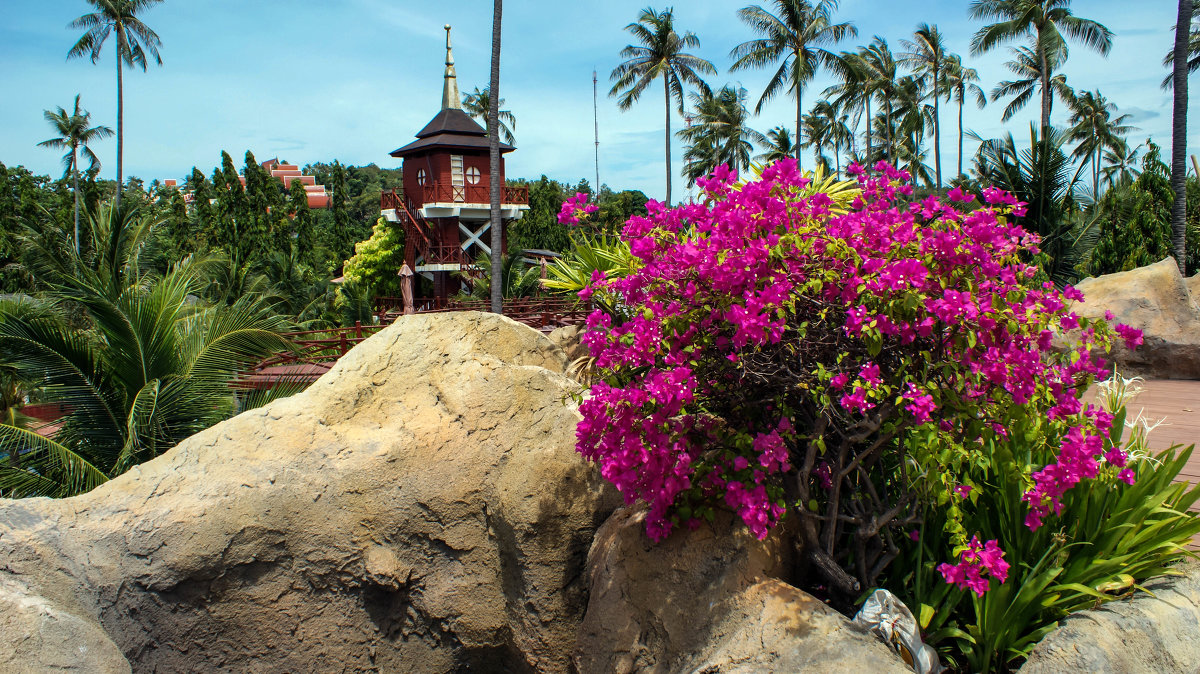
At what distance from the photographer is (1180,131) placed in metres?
13.6

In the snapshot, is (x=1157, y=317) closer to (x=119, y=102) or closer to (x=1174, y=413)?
→ (x=1174, y=413)

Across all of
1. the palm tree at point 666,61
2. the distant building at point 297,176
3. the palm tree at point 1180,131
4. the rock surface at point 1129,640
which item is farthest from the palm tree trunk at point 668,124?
the distant building at point 297,176

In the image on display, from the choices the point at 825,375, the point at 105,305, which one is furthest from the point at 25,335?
the point at 825,375

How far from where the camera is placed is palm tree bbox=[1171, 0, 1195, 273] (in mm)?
12953

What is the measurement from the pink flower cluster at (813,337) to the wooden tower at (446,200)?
26.5 metres

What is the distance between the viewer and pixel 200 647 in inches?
194

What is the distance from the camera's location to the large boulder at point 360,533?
472 centimetres

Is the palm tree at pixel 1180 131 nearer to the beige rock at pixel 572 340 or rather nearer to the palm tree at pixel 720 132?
the beige rock at pixel 572 340

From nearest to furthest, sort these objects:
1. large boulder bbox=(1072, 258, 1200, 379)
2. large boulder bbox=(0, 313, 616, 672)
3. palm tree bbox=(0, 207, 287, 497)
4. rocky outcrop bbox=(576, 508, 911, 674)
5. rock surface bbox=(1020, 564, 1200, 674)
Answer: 1. rock surface bbox=(1020, 564, 1200, 674)
2. rocky outcrop bbox=(576, 508, 911, 674)
3. large boulder bbox=(0, 313, 616, 672)
4. palm tree bbox=(0, 207, 287, 497)
5. large boulder bbox=(1072, 258, 1200, 379)

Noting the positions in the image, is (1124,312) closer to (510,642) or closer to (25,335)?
(510,642)

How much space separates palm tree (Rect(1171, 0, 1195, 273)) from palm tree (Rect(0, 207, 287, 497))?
48.2 ft

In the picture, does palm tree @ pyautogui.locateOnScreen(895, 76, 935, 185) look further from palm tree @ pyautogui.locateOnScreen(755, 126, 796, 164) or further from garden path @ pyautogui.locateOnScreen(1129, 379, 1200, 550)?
garden path @ pyautogui.locateOnScreen(1129, 379, 1200, 550)

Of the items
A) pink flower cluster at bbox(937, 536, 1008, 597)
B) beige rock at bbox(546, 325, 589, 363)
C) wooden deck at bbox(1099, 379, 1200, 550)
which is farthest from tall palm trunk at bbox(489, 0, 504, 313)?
pink flower cluster at bbox(937, 536, 1008, 597)

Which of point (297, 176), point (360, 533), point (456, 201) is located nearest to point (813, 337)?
point (360, 533)
